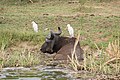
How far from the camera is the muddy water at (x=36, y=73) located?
370 inches

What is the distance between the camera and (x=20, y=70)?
1034 cm

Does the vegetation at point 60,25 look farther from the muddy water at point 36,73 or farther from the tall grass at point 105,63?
the muddy water at point 36,73

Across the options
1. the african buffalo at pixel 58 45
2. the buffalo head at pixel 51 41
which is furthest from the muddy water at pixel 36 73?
the buffalo head at pixel 51 41

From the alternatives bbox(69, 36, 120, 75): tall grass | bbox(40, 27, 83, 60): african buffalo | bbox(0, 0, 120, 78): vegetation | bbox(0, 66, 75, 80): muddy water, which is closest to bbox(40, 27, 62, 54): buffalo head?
bbox(40, 27, 83, 60): african buffalo

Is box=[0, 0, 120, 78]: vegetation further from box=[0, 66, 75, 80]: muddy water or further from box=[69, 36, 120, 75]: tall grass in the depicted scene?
box=[0, 66, 75, 80]: muddy water

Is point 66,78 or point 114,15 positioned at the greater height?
point 66,78

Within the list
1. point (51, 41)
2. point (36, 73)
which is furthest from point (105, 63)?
point (51, 41)

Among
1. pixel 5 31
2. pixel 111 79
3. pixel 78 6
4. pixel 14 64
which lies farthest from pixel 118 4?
pixel 111 79

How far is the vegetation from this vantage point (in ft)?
34.8

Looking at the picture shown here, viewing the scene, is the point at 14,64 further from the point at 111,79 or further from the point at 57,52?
the point at 111,79

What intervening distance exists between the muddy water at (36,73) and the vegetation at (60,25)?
1.29 ft

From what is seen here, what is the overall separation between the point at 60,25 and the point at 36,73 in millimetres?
6965

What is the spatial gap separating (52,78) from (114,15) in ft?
32.4

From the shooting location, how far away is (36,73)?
1000 centimetres
